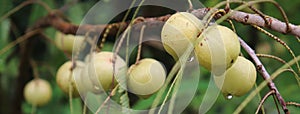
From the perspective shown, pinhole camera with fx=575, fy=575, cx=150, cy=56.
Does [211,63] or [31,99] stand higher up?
[211,63]

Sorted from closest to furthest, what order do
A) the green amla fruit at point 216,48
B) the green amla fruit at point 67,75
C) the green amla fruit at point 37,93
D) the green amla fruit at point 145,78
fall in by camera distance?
the green amla fruit at point 216,48
the green amla fruit at point 145,78
the green amla fruit at point 67,75
the green amla fruit at point 37,93

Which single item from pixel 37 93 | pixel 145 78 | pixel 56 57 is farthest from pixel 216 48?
pixel 56 57

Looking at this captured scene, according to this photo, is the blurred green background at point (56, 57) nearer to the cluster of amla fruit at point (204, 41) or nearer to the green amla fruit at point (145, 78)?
the green amla fruit at point (145, 78)

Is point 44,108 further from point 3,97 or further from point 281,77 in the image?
point 281,77

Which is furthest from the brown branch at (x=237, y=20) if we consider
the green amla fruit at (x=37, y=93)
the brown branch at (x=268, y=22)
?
the green amla fruit at (x=37, y=93)

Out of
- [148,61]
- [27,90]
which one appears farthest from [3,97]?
[148,61]

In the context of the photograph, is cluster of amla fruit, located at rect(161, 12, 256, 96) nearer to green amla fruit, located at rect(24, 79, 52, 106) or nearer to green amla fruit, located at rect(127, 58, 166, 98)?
green amla fruit, located at rect(127, 58, 166, 98)
